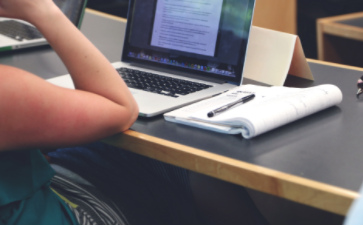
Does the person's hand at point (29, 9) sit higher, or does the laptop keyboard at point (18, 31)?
the person's hand at point (29, 9)

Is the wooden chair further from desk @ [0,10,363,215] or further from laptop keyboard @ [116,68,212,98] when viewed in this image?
desk @ [0,10,363,215]

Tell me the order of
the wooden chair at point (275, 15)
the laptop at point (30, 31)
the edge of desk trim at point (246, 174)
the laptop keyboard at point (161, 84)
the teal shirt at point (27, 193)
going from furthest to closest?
the wooden chair at point (275, 15) < the laptop at point (30, 31) < the laptop keyboard at point (161, 84) < the teal shirt at point (27, 193) < the edge of desk trim at point (246, 174)

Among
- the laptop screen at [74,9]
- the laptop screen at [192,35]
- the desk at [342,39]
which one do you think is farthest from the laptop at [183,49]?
the desk at [342,39]

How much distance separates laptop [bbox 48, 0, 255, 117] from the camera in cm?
91

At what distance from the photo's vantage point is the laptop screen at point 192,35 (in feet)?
3.06

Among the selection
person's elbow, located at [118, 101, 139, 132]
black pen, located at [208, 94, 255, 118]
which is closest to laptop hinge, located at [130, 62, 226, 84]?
black pen, located at [208, 94, 255, 118]

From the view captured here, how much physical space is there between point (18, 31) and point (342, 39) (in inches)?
60.6

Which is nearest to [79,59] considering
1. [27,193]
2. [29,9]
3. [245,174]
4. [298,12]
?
[29,9]

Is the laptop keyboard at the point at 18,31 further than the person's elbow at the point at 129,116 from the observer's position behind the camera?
Yes

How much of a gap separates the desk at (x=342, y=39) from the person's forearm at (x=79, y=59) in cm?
153

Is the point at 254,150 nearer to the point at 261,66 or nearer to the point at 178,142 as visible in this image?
the point at 178,142

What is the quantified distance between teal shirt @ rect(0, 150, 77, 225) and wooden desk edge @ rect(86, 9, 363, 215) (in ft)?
0.49

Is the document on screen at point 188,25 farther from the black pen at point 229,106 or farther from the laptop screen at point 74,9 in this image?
the laptop screen at point 74,9

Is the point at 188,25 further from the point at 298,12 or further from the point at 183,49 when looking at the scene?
the point at 298,12
